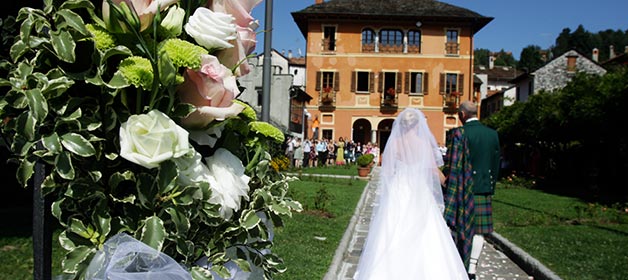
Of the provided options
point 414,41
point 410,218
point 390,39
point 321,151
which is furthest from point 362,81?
point 410,218

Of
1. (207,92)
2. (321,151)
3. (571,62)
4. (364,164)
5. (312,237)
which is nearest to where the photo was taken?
(207,92)

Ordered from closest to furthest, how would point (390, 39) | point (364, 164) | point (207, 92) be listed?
1. point (207, 92)
2. point (364, 164)
3. point (390, 39)

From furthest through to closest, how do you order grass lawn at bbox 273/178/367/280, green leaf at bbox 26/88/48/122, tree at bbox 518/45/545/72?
tree at bbox 518/45/545/72 → grass lawn at bbox 273/178/367/280 → green leaf at bbox 26/88/48/122

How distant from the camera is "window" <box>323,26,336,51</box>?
1678 inches

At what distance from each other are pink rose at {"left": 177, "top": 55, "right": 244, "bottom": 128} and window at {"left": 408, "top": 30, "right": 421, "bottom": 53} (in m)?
42.6

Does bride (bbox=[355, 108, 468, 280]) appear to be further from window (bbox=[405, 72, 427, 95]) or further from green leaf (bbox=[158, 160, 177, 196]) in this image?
window (bbox=[405, 72, 427, 95])

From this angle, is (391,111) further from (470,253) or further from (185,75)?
(185,75)

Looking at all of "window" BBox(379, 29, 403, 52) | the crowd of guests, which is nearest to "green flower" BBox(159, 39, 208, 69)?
the crowd of guests

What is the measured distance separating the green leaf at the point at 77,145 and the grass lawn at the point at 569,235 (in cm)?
654

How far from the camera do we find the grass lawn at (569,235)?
24.0 ft

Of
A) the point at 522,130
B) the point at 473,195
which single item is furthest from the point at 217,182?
the point at 522,130

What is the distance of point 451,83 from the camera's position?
42688mm

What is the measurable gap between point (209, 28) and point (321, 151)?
35.3 m

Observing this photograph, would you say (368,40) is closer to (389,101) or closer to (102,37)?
(389,101)
